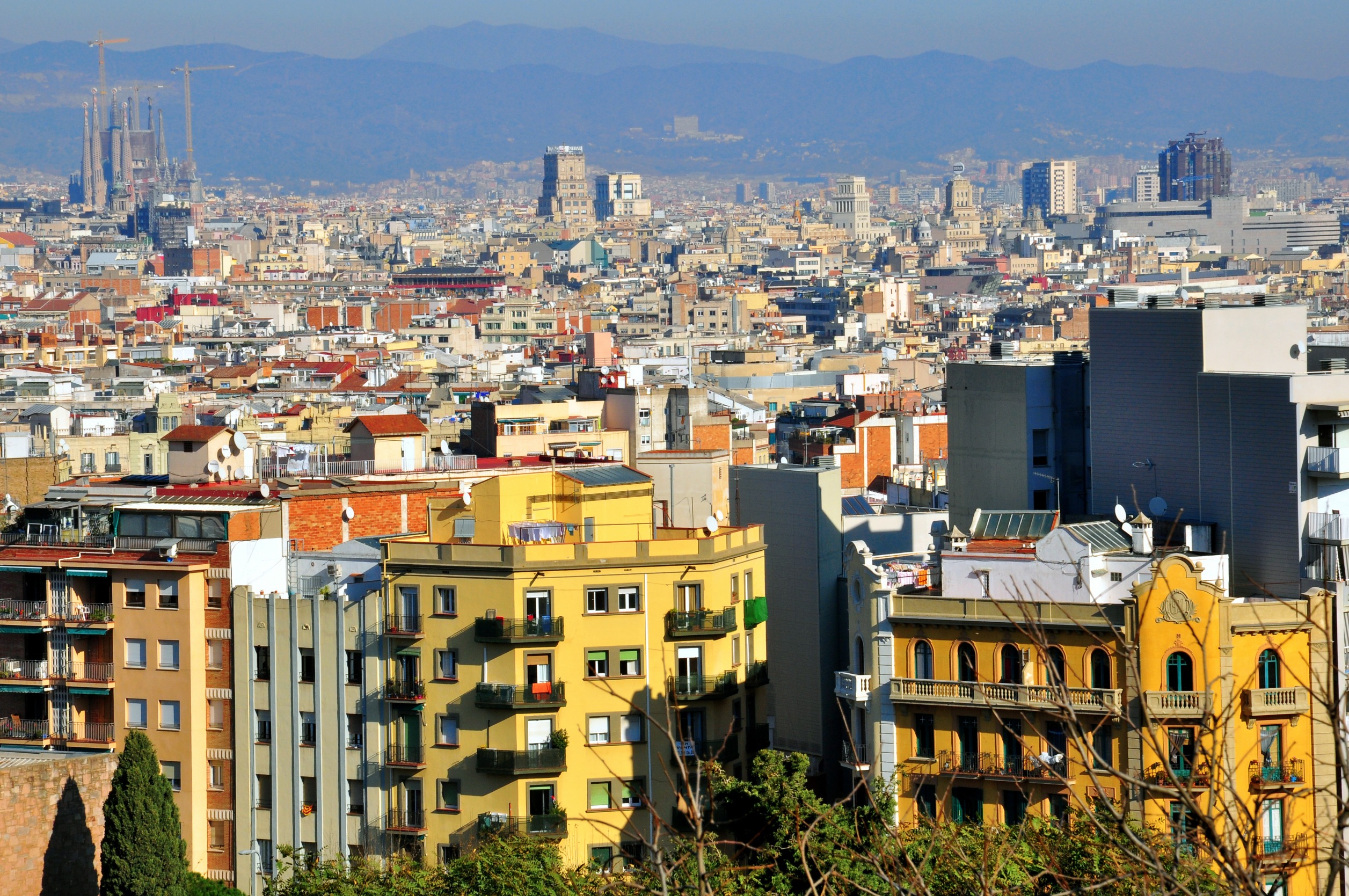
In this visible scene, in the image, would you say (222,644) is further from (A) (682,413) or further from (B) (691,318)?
(B) (691,318)

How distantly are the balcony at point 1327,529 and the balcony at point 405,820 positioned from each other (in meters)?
8.96

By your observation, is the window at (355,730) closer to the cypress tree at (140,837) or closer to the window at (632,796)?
the cypress tree at (140,837)

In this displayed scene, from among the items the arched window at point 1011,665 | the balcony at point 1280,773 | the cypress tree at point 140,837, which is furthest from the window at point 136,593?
the balcony at point 1280,773

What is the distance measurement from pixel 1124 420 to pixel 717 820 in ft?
20.1

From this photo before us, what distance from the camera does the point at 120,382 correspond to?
74.9m

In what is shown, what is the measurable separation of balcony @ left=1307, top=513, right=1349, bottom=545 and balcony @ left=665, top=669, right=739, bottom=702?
5815 mm

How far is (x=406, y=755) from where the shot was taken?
25.2 m

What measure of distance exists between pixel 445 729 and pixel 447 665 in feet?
2.06

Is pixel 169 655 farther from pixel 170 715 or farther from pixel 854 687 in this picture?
pixel 854 687

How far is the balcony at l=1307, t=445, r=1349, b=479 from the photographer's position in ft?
76.4

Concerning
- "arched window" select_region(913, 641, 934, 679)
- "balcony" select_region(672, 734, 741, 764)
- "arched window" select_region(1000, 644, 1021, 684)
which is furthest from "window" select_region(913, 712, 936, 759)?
"balcony" select_region(672, 734, 741, 764)

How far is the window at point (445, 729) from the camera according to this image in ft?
81.6

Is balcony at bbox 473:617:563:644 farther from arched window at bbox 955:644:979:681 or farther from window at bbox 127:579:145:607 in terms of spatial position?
window at bbox 127:579:145:607

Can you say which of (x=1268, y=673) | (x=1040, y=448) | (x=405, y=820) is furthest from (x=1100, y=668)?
(x=405, y=820)
